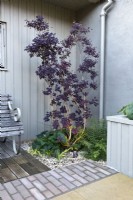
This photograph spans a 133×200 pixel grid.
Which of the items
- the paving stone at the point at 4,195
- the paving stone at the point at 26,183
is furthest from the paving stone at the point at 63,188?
the paving stone at the point at 4,195

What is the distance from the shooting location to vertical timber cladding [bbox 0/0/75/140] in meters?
3.72

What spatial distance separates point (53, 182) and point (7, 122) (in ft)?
4.38

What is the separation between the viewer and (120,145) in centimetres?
254

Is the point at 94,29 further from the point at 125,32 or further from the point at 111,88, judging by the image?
the point at 111,88

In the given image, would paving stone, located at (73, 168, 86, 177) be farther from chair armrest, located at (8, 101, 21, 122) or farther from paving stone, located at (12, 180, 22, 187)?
chair armrest, located at (8, 101, 21, 122)

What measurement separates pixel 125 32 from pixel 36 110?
7.50 ft

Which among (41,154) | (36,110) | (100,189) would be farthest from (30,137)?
(100,189)

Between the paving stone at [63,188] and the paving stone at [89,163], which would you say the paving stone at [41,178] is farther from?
the paving stone at [89,163]

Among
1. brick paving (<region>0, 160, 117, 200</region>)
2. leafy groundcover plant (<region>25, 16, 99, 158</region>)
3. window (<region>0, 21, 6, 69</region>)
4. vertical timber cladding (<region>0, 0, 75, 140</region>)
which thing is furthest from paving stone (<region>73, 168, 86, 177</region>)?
window (<region>0, 21, 6, 69</region>)

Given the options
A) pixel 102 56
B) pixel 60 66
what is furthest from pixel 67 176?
pixel 102 56

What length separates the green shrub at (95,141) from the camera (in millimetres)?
2981

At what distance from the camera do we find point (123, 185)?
2229 mm

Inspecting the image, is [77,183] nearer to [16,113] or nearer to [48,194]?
[48,194]

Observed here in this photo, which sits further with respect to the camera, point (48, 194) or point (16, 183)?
point (16, 183)
